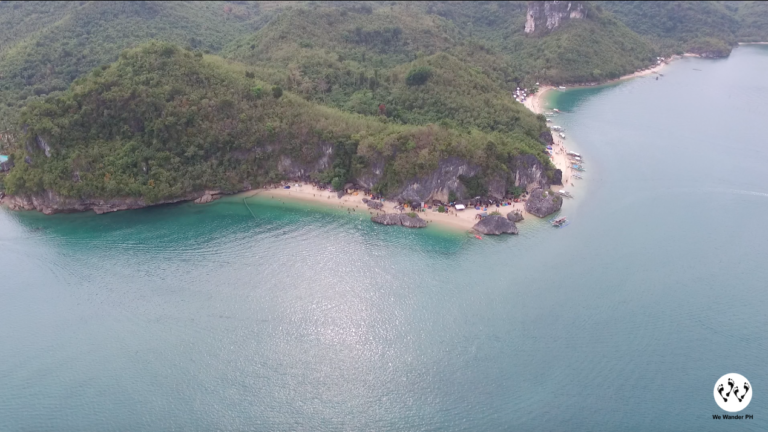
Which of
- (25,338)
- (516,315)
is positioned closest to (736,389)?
(516,315)

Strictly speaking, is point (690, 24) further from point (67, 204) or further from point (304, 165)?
point (67, 204)

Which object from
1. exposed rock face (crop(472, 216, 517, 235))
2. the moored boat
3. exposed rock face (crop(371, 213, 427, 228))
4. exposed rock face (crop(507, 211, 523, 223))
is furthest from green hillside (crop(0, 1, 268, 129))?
the moored boat

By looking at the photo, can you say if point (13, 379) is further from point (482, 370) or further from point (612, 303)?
point (612, 303)

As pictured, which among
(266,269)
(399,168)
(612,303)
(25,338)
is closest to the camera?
(25,338)

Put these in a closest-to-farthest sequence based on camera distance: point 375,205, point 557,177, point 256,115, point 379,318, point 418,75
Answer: point 379,318 < point 375,205 < point 256,115 < point 557,177 < point 418,75

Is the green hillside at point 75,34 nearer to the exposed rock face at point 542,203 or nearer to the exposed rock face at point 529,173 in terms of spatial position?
the exposed rock face at point 529,173

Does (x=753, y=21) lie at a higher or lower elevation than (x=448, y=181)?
higher

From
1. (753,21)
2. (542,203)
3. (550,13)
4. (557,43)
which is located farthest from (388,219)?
(753,21)
